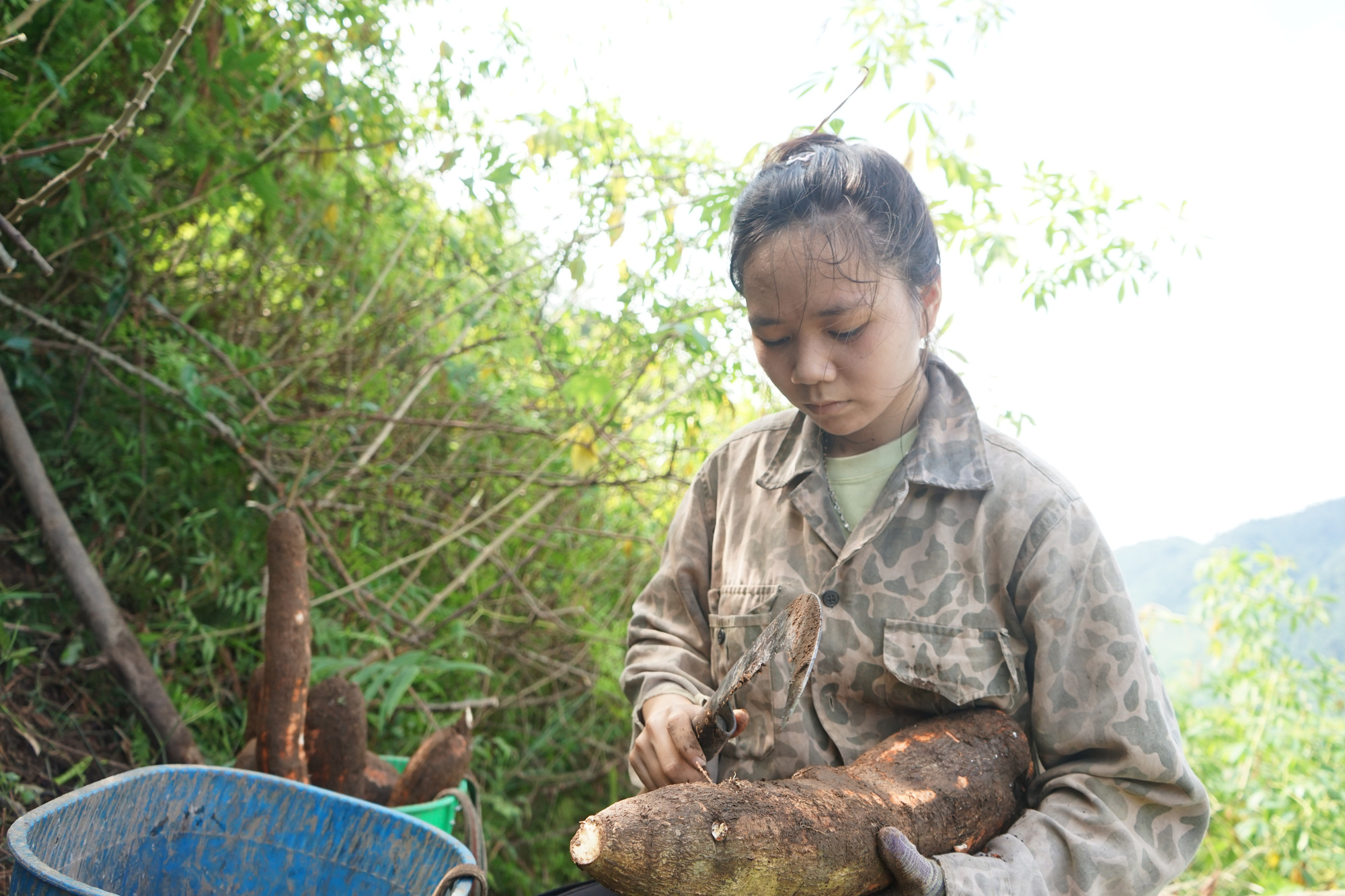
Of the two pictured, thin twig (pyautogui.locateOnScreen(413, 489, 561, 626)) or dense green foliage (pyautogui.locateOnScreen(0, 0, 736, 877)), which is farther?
thin twig (pyautogui.locateOnScreen(413, 489, 561, 626))

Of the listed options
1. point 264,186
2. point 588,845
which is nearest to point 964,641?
point 588,845

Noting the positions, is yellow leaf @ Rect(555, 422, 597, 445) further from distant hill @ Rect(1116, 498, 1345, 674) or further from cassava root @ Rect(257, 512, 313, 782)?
distant hill @ Rect(1116, 498, 1345, 674)

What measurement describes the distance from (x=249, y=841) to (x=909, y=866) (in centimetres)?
109

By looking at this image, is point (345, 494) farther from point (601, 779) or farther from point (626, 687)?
point (626, 687)

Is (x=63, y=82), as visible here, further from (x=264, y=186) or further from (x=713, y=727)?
(x=713, y=727)

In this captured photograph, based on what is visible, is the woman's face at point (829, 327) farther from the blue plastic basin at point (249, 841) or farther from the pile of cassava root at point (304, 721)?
the pile of cassava root at point (304, 721)

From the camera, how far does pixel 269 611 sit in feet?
6.89

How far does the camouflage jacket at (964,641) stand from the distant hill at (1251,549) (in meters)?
2.84

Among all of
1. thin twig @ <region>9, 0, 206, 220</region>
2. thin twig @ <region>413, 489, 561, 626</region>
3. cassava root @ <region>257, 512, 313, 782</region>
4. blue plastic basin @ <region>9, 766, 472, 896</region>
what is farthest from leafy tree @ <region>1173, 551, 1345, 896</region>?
thin twig @ <region>9, 0, 206, 220</region>

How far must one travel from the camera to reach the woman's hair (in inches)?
51.5

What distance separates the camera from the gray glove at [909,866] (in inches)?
41.9

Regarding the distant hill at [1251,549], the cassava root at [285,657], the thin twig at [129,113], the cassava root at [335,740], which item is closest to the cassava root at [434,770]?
the cassava root at [335,740]

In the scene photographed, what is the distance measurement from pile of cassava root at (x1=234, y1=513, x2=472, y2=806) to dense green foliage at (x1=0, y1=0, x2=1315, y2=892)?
0.26m

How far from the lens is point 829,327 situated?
130 centimetres
